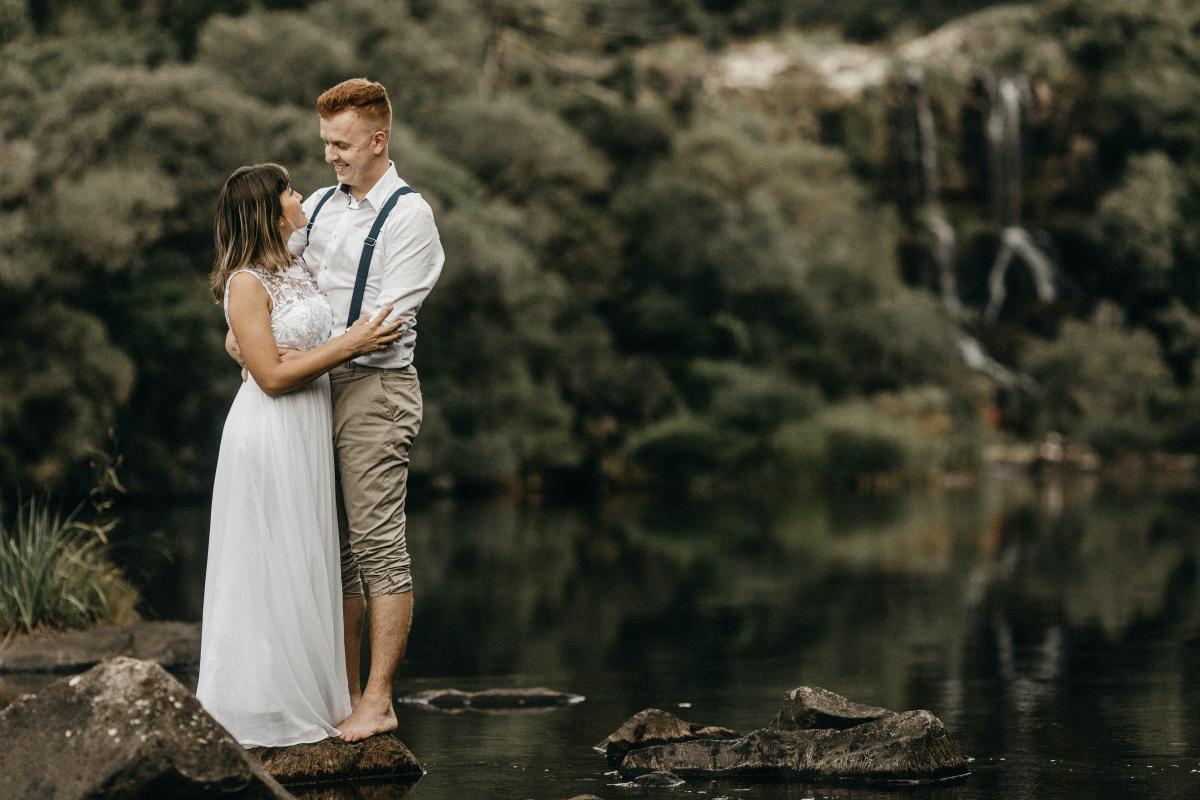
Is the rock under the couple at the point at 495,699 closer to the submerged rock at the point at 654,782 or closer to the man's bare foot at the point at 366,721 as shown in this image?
the man's bare foot at the point at 366,721

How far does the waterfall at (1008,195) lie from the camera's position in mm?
50312

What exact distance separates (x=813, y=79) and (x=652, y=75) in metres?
5.84

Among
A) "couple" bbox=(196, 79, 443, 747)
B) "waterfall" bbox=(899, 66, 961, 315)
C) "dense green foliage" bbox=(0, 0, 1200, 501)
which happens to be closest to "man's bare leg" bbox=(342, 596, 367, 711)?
"couple" bbox=(196, 79, 443, 747)

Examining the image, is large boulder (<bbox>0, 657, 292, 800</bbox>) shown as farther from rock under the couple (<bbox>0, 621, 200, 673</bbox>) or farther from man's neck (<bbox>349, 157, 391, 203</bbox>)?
rock under the couple (<bbox>0, 621, 200, 673</bbox>)

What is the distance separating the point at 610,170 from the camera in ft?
136

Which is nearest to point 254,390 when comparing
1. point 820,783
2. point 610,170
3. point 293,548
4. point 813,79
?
point 293,548

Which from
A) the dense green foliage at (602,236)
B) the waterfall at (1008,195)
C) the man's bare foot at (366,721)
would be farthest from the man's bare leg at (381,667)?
the waterfall at (1008,195)

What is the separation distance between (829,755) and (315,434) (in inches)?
86.1

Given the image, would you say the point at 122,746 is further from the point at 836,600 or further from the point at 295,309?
the point at 836,600

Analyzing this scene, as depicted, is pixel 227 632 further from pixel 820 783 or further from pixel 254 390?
pixel 820 783

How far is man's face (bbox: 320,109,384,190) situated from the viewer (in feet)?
21.3

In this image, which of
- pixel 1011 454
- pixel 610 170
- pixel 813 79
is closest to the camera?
pixel 610 170

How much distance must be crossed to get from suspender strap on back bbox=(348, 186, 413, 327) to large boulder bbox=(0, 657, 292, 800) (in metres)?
1.68

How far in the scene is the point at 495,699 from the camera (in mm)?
8758
